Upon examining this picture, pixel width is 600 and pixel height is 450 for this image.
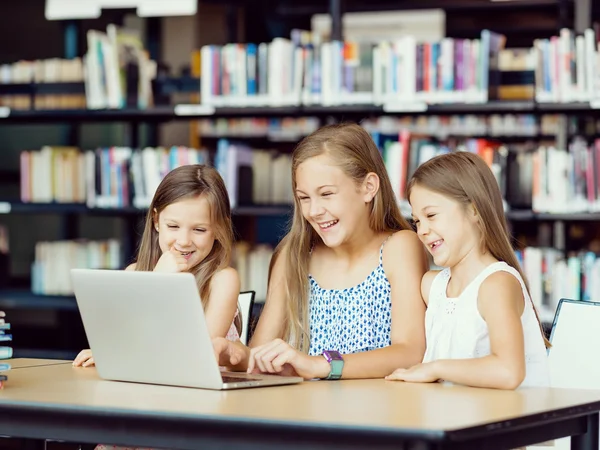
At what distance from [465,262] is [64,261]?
3219mm

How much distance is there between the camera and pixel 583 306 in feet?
7.51

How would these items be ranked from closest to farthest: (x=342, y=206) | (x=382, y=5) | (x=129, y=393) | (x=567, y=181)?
1. (x=129, y=393)
2. (x=342, y=206)
3. (x=567, y=181)
4. (x=382, y=5)

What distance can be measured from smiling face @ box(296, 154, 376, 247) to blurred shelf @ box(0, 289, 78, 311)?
2.68 meters

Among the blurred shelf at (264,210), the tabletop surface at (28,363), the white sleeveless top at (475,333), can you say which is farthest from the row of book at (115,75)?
the white sleeveless top at (475,333)

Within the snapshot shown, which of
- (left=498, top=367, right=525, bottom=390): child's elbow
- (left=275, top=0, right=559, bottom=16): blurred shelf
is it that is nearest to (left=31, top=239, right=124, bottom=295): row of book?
(left=275, top=0, right=559, bottom=16): blurred shelf

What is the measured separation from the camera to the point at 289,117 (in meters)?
4.44

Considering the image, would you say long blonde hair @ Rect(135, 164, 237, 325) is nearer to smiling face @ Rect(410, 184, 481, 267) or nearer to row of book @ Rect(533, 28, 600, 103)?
smiling face @ Rect(410, 184, 481, 267)

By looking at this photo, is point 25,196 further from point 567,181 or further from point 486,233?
point 486,233

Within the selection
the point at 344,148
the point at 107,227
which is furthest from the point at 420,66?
the point at 107,227

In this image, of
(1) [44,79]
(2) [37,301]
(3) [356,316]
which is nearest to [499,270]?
(3) [356,316]

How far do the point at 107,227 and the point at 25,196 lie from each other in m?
2.26

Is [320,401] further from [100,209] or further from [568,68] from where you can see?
[100,209]

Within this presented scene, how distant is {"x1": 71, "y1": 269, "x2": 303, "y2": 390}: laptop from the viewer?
1.63 metres

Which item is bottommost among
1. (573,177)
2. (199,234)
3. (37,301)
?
(37,301)
